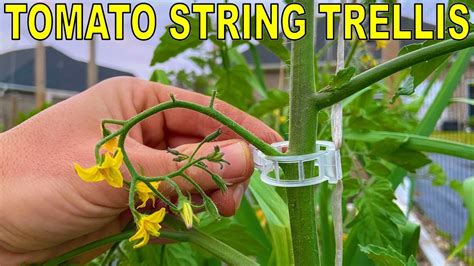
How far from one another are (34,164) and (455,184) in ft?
2.23

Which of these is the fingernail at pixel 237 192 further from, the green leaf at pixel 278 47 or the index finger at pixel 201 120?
the green leaf at pixel 278 47

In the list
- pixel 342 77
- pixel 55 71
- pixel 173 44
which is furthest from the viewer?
pixel 55 71

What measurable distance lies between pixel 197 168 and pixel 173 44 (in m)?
0.26

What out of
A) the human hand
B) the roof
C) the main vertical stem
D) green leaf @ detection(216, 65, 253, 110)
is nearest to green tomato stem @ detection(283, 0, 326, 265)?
the main vertical stem

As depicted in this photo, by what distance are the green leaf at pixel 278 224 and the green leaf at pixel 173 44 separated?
0.70 ft

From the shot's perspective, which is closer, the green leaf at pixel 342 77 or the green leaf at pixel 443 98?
the green leaf at pixel 342 77

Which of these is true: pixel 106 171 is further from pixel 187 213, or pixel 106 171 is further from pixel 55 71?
pixel 55 71

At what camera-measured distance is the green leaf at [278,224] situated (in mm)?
504

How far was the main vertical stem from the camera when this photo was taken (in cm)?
37

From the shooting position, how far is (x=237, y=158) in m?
0.47

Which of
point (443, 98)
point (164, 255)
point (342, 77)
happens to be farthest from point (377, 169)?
point (342, 77)

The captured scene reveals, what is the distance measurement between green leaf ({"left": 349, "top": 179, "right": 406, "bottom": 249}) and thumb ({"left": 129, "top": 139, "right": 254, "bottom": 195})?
193 mm

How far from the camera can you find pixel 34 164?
1.55 feet

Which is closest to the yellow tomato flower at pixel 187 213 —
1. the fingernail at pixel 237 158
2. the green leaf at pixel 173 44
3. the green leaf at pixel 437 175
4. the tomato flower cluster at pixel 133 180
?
the tomato flower cluster at pixel 133 180
